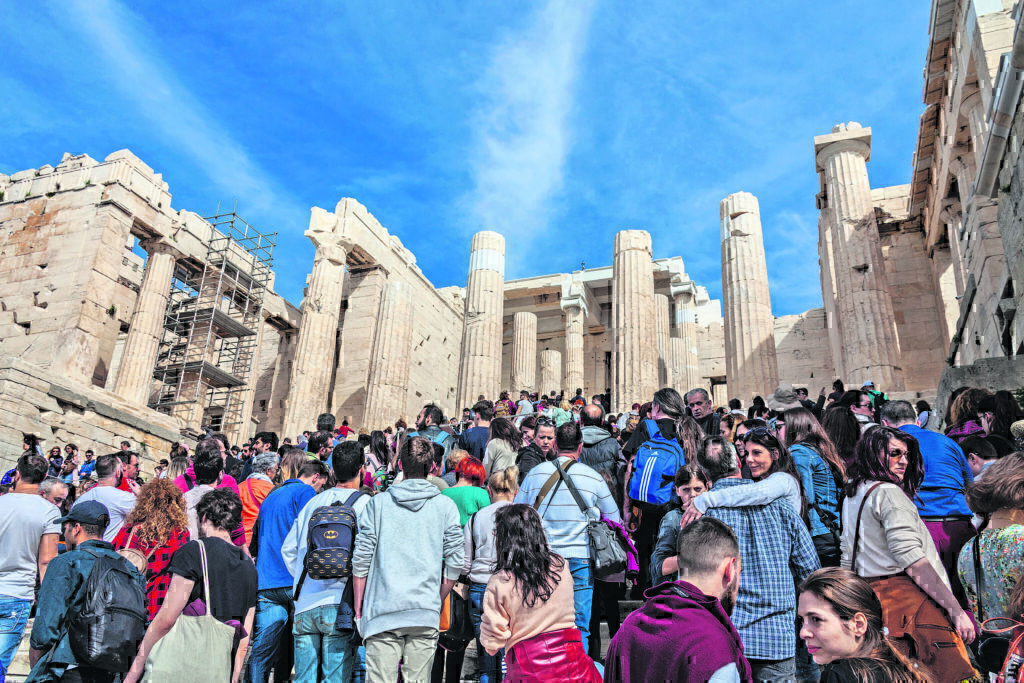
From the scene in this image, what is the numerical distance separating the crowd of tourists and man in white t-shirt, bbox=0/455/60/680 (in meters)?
0.01

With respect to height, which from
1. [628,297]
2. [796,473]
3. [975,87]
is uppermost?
[975,87]

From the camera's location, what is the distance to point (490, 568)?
4930 mm

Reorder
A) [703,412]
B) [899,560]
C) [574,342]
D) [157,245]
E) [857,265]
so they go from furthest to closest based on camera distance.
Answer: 1. [574,342]
2. [157,245]
3. [857,265]
4. [703,412]
5. [899,560]

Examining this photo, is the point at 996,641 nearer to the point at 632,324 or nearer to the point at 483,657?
the point at 483,657

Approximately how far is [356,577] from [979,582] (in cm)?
332

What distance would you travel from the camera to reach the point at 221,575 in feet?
14.0

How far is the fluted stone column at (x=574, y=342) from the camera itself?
27938mm

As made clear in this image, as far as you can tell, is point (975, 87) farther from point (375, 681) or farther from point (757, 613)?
point (375, 681)

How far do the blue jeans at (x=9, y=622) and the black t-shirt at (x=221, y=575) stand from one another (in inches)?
70.8

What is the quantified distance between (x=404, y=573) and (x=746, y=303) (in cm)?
1824

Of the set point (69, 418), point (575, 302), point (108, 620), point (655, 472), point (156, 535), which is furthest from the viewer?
point (575, 302)

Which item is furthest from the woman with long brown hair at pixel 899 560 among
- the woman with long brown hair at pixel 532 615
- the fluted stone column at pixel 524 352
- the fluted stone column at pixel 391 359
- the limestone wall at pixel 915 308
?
the fluted stone column at pixel 524 352

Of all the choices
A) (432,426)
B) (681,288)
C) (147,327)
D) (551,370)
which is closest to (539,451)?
(432,426)

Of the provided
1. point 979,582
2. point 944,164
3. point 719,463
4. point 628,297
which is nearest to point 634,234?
point 628,297
